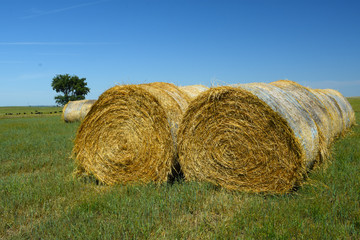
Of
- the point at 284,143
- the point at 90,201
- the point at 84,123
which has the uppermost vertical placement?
the point at 84,123

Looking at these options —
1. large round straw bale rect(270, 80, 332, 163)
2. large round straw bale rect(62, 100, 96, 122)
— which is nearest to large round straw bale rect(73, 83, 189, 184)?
large round straw bale rect(270, 80, 332, 163)

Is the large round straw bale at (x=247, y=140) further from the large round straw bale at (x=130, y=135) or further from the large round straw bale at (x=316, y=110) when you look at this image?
the large round straw bale at (x=316, y=110)

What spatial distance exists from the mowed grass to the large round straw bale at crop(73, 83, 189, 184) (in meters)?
0.38

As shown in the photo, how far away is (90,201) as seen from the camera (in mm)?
4121

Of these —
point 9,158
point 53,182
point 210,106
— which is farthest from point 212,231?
point 9,158

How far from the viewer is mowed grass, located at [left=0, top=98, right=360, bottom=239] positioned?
10.7 feet

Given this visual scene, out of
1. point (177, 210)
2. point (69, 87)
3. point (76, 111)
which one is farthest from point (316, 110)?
point (69, 87)

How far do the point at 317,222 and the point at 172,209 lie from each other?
1.79 metres

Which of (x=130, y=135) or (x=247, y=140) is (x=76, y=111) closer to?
(x=130, y=135)

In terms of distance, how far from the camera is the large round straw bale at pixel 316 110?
5240mm

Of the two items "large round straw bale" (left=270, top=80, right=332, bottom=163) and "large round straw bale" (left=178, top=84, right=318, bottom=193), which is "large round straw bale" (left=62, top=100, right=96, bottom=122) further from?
"large round straw bale" (left=178, top=84, right=318, bottom=193)

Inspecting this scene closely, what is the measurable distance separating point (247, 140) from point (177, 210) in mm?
1647

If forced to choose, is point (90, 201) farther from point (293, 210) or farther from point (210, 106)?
point (293, 210)

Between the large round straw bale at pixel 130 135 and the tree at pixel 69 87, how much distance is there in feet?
193
